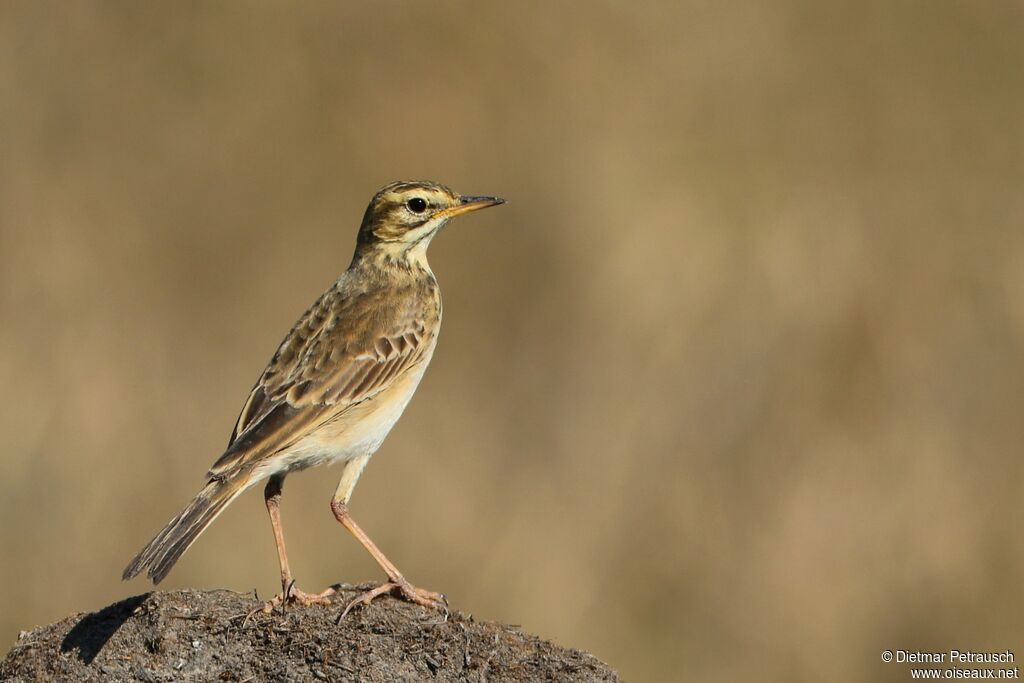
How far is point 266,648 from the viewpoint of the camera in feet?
22.1

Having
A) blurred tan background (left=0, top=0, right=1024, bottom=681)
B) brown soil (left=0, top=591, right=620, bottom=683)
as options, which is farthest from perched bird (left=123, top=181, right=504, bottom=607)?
blurred tan background (left=0, top=0, right=1024, bottom=681)

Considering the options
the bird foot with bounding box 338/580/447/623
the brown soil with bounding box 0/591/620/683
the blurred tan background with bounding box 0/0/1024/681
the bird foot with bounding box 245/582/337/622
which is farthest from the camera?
the blurred tan background with bounding box 0/0/1024/681

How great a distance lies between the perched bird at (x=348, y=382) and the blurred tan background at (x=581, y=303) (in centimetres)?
416

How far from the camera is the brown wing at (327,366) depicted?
8.06 m

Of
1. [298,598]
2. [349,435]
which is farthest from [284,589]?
[349,435]

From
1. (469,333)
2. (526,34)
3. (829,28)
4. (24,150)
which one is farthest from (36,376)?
(829,28)

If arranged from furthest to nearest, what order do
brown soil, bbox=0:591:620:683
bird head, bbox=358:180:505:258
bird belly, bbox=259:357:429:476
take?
bird head, bbox=358:180:505:258
bird belly, bbox=259:357:429:476
brown soil, bbox=0:591:620:683

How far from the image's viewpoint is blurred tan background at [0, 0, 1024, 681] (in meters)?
13.3

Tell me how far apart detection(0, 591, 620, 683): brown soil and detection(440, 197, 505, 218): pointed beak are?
10.5 ft

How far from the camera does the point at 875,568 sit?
13445 mm

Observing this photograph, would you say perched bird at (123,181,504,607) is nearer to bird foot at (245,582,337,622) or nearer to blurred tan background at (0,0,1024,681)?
bird foot at (245,582,337,622)

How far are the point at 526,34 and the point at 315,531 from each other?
6.82 metres

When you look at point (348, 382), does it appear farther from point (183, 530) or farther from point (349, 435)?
point (183, 530)

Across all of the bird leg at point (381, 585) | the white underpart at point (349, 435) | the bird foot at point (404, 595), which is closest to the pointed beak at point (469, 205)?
the white underpart at point (349, 435)
